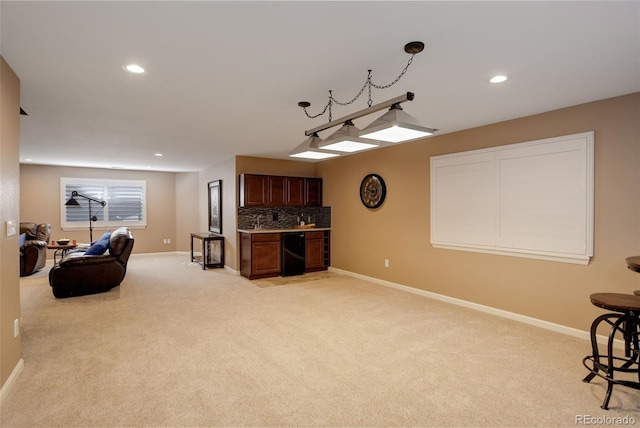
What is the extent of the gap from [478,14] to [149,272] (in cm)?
704

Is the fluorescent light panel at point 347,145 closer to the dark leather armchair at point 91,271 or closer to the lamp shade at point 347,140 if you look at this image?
the lamp shade at point 347,140

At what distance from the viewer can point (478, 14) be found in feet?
5.99

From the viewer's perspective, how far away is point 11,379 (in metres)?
2.45

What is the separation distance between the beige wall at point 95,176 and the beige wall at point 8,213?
22.2ft

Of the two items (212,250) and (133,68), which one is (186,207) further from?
(133,68)

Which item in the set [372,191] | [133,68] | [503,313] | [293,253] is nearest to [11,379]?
[133,68]

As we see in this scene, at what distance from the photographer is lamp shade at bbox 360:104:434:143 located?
240 centimetres

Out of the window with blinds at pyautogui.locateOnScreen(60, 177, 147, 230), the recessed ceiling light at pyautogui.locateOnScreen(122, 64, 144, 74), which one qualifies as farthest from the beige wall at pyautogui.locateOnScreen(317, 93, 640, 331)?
the window with blinds at pyautogui.locateOnScreen(60, 177, 147, 230)

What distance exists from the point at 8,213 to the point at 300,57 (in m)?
2.42

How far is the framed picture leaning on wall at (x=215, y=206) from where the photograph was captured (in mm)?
7410

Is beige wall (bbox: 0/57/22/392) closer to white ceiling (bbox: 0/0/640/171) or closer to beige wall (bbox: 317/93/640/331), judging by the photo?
white ceiling (bbox: 0/0/640/171)

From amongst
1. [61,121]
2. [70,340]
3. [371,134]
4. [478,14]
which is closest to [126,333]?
[70,340]

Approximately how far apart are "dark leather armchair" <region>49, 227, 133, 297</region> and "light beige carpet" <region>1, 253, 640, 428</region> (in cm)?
28

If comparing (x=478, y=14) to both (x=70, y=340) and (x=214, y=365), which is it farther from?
(x=70, y=340)
